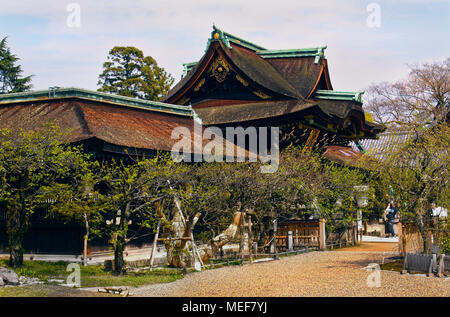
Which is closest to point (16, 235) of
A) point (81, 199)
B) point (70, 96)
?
point (81, 199)

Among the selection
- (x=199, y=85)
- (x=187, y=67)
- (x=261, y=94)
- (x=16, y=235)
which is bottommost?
(x=16, y=235)

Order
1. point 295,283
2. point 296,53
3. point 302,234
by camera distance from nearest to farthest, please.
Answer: point 295,283, point 302,234, point 296,53

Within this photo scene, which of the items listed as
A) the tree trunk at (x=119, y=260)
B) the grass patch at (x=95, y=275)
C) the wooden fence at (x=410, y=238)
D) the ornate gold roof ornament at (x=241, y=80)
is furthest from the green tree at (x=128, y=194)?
the ornate gold roof ornament at (x=241, y=80)

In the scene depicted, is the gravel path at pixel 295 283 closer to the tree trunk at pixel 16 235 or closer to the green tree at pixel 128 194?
the green tree at pixel 128 194

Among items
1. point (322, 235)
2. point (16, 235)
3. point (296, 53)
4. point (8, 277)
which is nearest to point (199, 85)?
point (296, 53)

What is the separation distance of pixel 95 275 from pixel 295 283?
5.63 metres

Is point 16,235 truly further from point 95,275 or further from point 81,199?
point 95,275

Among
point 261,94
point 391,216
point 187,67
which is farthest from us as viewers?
point 187,67

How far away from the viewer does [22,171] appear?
1591 centimetres

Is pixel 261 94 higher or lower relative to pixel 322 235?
higher

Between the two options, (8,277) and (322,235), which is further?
(322,235)

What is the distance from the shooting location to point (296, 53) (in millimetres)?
33688
